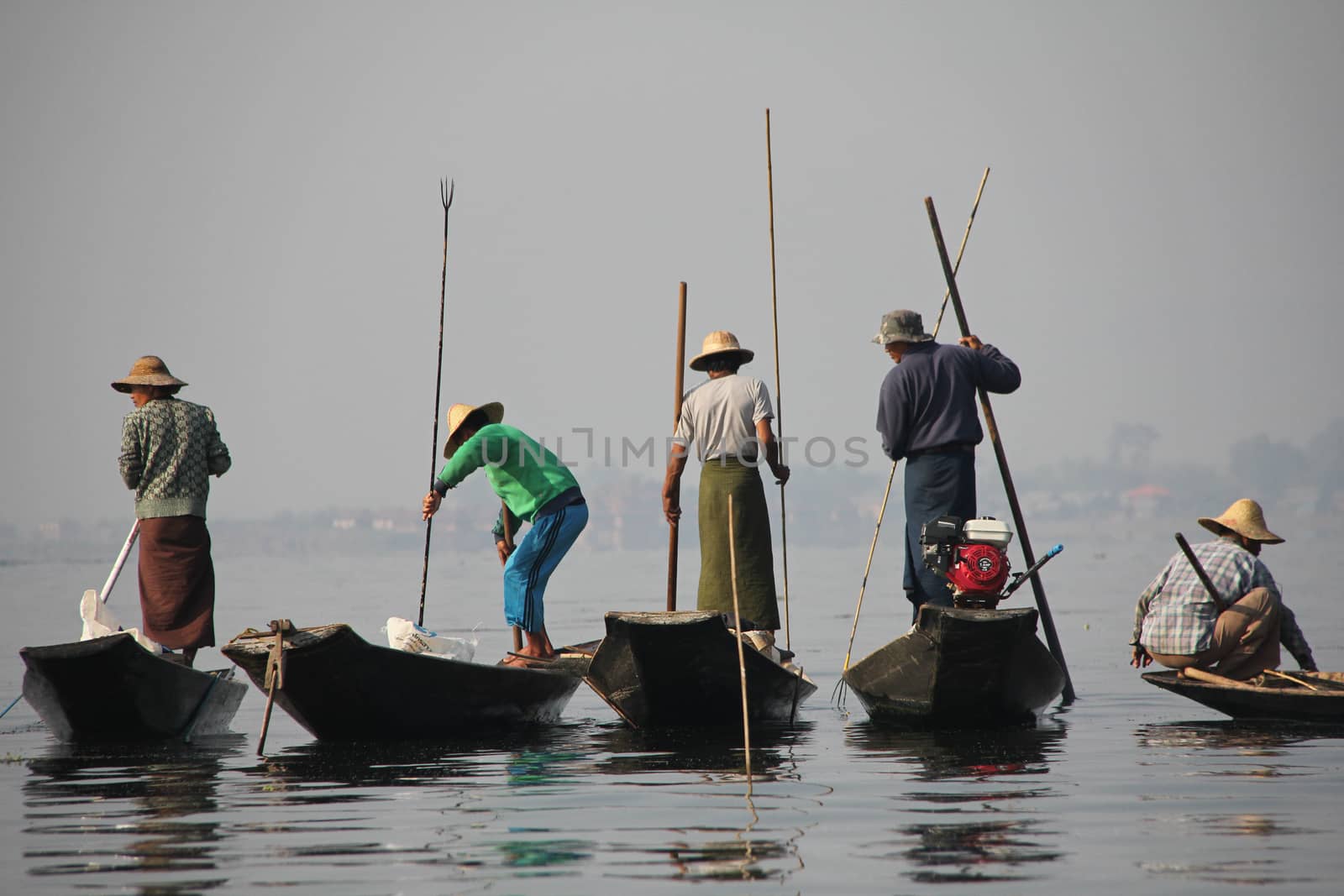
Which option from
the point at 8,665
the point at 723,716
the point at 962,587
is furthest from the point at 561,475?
the point at 8,665

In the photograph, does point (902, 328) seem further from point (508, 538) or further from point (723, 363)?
point (508, 538)

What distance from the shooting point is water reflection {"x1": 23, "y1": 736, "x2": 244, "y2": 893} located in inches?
211

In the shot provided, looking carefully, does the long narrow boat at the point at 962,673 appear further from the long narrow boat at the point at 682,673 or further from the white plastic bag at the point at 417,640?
the white plastic bag at the point at 417,640

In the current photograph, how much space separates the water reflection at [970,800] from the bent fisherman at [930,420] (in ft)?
3.06

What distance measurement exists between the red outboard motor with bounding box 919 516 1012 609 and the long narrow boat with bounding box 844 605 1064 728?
16cm

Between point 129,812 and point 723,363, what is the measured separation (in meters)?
4.76

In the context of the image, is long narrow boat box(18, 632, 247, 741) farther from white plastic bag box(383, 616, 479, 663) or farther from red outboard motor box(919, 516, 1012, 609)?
red outboard motor box(919, 516, 1012, 609)

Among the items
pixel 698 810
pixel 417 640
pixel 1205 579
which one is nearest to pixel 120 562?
pixel 417 640

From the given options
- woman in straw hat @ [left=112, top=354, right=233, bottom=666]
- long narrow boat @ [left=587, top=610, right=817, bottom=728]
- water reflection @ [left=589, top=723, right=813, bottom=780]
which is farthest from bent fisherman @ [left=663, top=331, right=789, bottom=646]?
woman in straw hat @ [left=112, top=354, right=233, bottom=666]

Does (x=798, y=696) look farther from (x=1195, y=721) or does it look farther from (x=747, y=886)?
(x=747, y=886)

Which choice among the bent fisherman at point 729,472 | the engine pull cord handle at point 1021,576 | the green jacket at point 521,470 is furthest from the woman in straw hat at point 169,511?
the engine pull cord handle at point 1021,576

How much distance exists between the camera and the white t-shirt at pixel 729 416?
962cm

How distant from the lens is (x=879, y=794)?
662 centimetres

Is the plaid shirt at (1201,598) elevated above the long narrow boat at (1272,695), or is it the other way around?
the plaid shirt at (1201,598)
